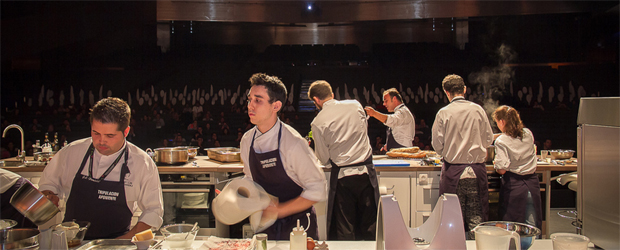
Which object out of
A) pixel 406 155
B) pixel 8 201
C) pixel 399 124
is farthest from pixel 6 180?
pixel 399 124

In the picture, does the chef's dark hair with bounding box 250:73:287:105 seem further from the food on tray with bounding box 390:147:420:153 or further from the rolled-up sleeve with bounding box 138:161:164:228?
the food on tray with bounding box 390:147:420:153

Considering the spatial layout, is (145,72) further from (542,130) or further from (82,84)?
(542,130)

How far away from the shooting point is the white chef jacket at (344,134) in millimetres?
3146

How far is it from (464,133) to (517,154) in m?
0.49

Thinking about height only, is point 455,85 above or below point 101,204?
above

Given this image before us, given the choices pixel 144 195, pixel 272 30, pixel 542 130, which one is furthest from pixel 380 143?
pixel 144 195

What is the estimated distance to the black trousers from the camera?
3.16 metres

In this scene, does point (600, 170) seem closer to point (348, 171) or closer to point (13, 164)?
point (348, 171)

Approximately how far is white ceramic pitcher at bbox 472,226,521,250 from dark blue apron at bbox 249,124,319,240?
92 cm

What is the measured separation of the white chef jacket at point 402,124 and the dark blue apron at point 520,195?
121cm

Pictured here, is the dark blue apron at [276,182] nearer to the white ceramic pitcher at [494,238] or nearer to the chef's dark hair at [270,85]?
the chef's dark hair at [270,85]

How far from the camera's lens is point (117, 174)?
198 centimetres

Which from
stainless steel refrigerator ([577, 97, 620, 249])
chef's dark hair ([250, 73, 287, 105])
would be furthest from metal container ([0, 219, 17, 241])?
stainless steel refrigerator ([577, 97, 620, 249])

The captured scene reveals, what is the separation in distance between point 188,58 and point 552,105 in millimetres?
10302
